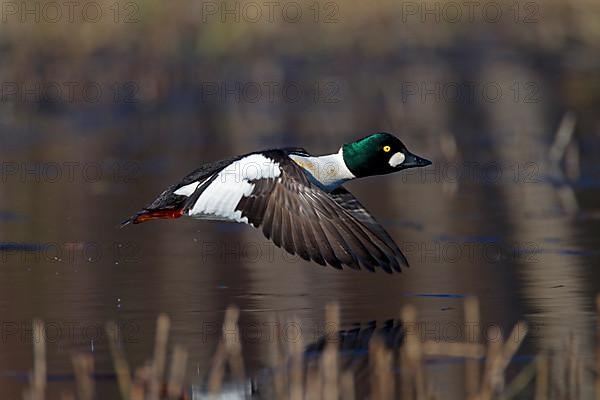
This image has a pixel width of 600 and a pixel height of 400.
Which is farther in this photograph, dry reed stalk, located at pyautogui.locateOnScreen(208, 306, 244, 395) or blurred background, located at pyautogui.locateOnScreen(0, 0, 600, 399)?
blurred background, located at pyautogui.locateOnScreen(0, 0, 600, 399)

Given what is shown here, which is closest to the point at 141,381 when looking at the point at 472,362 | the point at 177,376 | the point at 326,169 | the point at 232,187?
the point at 177,376

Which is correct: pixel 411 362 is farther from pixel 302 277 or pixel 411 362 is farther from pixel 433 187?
pixel 433 187

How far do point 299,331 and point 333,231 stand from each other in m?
0.85

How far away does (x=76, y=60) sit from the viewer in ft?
63.1

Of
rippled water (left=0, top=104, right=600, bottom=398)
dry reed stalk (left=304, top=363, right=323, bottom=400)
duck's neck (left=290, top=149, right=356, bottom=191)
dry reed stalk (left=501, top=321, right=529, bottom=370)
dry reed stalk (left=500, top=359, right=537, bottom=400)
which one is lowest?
dry reed stalk (left=500, top=359, right=537, bottom=400)

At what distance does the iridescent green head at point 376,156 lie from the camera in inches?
357

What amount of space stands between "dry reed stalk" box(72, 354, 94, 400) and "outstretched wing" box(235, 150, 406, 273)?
1.73m

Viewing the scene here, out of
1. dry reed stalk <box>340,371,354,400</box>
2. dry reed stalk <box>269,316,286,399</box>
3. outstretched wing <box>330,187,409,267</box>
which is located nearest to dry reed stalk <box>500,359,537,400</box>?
dry reed stalk <box>340,371,354,400</box>

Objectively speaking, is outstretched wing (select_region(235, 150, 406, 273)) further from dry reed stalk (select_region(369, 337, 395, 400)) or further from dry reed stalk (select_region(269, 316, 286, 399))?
dry reed stalk (select_region(369, 337, 395, 400))

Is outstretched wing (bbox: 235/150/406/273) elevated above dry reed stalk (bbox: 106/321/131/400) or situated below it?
above

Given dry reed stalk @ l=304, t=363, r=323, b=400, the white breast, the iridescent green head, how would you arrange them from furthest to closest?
1. the iridescent green head
2. the white breast
3. dry reed stalk @ l=304, t=363, r=323, b=400

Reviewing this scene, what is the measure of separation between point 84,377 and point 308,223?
263 centimetres

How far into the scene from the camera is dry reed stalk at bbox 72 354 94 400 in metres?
5.37

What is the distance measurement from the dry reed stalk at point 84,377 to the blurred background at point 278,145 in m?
0.16
